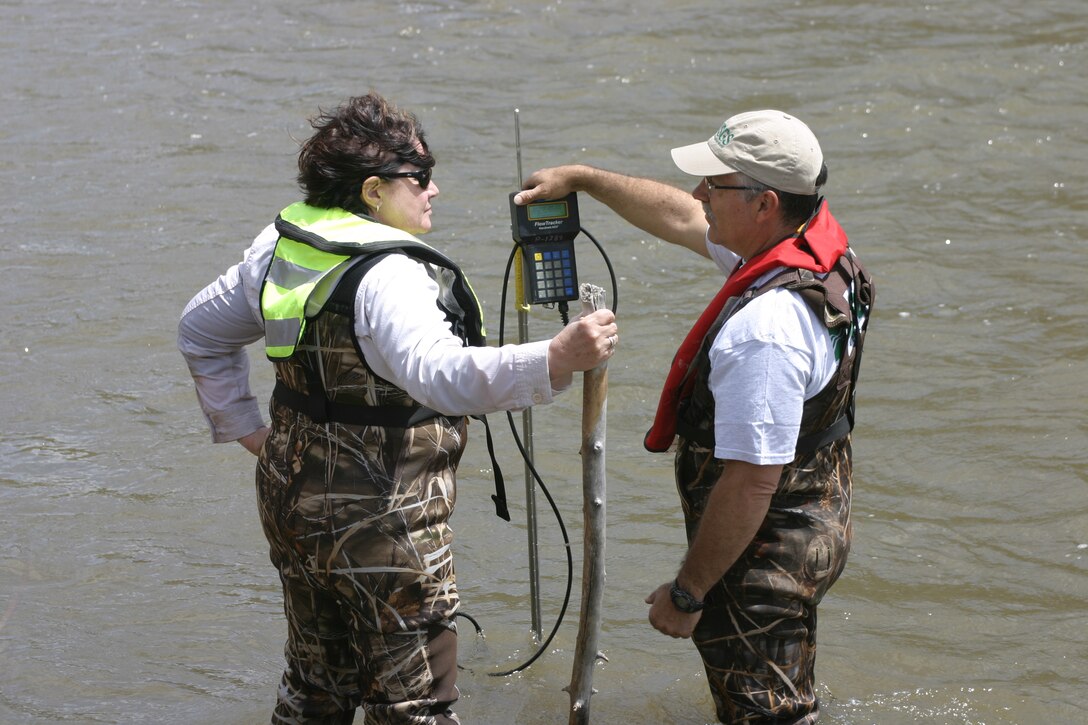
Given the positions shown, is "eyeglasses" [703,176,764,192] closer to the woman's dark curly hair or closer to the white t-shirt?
the white t-shirt

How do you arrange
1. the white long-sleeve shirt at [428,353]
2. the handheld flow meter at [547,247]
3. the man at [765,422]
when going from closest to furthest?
the white long-sleeve shirt at [428,353] < the man at [765,422] < the handheld flow meter at [547,247]

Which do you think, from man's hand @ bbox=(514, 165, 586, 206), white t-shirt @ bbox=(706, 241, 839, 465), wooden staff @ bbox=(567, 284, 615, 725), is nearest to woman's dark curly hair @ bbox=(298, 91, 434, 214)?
man's hand @ bbox=(514, 165, 586, 206)

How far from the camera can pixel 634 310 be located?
833cm

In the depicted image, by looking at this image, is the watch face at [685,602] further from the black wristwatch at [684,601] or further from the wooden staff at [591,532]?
the wooden staff at [591,532]

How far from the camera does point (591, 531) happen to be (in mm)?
3762

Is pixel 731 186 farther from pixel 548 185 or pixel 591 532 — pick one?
pixel 591 532

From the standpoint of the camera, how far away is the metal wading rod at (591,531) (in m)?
3.54

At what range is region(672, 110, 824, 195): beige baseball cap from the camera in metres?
3.32

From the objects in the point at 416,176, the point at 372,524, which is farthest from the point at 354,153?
the point at 372,524

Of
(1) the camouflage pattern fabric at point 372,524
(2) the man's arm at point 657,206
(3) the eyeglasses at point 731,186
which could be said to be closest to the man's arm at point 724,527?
(1) the camouflage pattern fabric at point 372,524

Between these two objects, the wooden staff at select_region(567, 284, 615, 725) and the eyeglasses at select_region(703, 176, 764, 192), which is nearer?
the eyeglasses at select_region(703, 176, 764, 192)

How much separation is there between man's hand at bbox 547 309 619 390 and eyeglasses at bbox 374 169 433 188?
68 centimetres

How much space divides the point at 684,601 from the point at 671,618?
80 mm

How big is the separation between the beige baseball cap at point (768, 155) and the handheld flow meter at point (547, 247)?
59 cm
